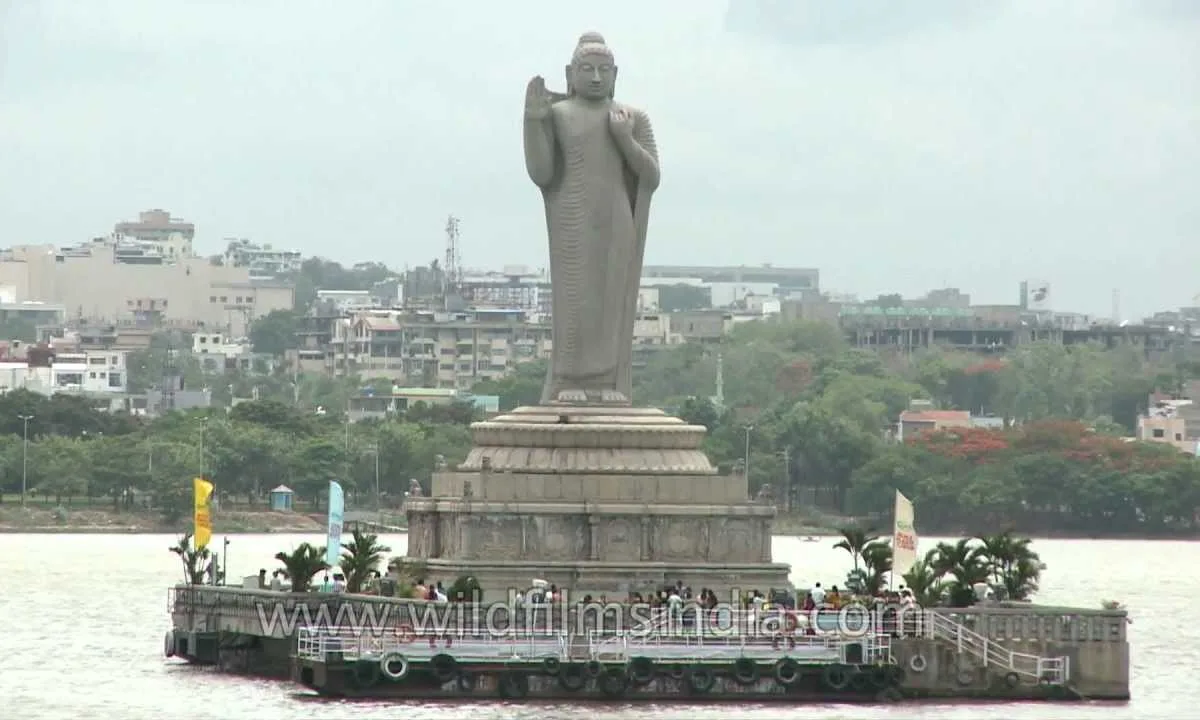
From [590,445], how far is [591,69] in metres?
6.01

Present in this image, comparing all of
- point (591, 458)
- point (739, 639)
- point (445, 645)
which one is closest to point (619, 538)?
point (591, 458)

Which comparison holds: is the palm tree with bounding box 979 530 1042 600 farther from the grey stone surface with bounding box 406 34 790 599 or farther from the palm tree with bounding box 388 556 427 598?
the palm tree with bounding box 388 556 427 598

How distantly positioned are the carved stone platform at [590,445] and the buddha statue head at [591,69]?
5073 mm

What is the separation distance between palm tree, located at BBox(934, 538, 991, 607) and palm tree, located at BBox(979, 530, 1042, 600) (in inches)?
6.8

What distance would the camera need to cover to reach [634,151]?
232 feet

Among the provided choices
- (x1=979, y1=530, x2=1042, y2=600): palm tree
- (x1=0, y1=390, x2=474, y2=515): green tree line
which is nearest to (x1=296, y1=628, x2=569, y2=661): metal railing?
(x1=979, y1=530, x2=1042, y2=600): palm tree

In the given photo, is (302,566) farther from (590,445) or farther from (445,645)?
(445,645)

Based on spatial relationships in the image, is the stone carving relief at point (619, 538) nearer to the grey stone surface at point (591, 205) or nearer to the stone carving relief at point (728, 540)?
the stone carving relief at point (728, 540)

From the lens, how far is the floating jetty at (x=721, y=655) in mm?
62469

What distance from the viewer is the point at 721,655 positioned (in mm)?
63031

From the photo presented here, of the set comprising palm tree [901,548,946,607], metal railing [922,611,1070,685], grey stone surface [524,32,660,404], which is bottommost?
metal railing [922,611,1070,685]

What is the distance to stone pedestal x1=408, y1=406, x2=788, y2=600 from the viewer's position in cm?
6781

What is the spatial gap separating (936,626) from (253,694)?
397 inches

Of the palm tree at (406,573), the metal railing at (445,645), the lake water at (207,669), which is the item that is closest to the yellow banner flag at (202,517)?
the lake water at (207,669)
